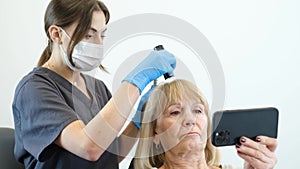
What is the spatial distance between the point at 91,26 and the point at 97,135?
31 centimetres

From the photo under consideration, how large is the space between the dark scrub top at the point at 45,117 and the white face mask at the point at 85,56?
2.3 inches

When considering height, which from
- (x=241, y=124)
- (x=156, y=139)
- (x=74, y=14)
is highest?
(x=74, y=14)

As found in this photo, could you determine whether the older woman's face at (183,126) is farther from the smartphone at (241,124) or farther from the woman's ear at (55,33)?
the woman's ear at (55,33)

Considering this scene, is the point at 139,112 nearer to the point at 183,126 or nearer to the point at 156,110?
the point at 156,110

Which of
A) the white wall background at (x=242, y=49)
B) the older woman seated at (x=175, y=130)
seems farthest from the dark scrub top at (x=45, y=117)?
the white wall background at (x=242, y=49)

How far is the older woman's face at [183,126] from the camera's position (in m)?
1.19

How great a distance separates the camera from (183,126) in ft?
3.92

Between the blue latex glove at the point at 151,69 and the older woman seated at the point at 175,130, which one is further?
the older woman seated at the point at 175,130

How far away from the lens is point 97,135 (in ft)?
3.09

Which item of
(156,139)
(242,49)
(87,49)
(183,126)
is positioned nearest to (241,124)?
(183,126)

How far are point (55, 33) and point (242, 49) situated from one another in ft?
3.34

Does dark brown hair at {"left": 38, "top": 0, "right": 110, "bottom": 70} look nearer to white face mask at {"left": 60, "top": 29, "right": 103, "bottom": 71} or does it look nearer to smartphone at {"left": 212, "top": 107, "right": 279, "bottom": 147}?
white face mask at {"left": 60, "top": 29, "right": 103, "bottom": 71}

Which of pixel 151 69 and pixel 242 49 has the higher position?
pixel 242 49

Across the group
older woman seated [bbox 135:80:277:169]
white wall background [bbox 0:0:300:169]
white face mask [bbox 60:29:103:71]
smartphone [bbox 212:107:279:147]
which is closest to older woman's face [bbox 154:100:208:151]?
older woman seated [bbox 135:80:277:169]
